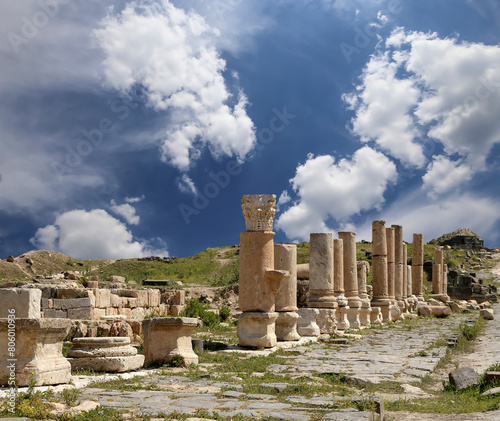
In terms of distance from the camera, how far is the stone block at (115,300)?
1662 cm

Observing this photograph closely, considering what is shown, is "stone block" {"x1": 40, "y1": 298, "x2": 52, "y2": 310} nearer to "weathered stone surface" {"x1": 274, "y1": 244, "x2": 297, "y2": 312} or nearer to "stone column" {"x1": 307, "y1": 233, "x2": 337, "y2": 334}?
"weathered stone surface" {"x1": 274, "y1": 244, "x2": 297, "y2": 312}

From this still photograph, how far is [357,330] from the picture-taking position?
18.5m

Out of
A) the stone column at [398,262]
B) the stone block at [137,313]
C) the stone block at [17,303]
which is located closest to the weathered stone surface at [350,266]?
the stone block at [137,313]

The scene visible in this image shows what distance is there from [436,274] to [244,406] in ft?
117

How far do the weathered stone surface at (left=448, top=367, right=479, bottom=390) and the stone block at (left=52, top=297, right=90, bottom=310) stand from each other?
10385mm

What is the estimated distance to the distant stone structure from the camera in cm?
7081

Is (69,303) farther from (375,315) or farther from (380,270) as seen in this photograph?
(380,270)

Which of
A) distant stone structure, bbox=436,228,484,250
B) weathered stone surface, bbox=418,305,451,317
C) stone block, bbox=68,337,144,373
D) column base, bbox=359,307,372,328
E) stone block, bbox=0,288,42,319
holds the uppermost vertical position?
distant stone structure, bbox=436,228,484,250

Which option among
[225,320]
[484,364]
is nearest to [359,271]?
[225,320]

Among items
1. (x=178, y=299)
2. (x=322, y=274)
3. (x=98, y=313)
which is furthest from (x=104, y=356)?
(x=178, y=299)

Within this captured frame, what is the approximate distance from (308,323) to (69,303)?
22.3 ft

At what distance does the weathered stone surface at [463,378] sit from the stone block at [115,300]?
435 inches

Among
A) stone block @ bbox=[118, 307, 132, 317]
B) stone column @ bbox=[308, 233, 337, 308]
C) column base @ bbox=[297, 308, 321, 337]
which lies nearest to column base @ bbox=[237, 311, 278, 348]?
column base @ bbox=[297, 308, 321, 337]

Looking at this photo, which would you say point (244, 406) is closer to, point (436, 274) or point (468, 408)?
point (468, 408)
